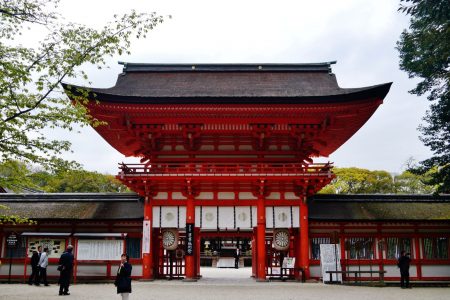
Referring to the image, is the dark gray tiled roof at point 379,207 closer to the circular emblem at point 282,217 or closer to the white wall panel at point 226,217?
the circular emblem at point 282,217

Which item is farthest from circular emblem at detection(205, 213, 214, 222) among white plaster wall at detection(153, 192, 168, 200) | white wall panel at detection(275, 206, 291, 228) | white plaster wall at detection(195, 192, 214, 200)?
white wall panel at detection(275, 206, 291, 228)

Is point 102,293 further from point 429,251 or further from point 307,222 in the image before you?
point 429,251

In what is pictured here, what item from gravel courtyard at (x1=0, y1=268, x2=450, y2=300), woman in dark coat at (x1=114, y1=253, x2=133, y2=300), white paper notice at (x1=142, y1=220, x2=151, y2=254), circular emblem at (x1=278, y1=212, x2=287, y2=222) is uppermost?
circular emblem at (x1=278, y1=212, x2=287, y2=222)

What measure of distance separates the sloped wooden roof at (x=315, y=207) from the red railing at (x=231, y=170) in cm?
257

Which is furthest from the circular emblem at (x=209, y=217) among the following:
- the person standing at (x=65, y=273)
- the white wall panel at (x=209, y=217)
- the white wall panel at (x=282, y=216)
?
the person standing at (x=65, y=273)

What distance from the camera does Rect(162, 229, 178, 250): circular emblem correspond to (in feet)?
69.7

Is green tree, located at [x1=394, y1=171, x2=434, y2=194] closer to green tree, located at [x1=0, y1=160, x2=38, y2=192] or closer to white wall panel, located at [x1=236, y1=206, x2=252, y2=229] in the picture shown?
white wall panel, located at [x1=236, y1=206, x2=252, y2=229]

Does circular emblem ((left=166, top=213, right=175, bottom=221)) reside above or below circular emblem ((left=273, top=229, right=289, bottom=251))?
above

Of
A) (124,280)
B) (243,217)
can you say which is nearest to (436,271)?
(243,217)

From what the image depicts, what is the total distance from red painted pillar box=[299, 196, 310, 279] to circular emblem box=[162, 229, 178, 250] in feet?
19.4

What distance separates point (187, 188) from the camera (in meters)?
20.7

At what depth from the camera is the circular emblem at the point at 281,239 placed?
21203 millimetres

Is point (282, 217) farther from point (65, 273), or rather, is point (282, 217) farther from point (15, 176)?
point (15, 176)

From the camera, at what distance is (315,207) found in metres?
22.5
